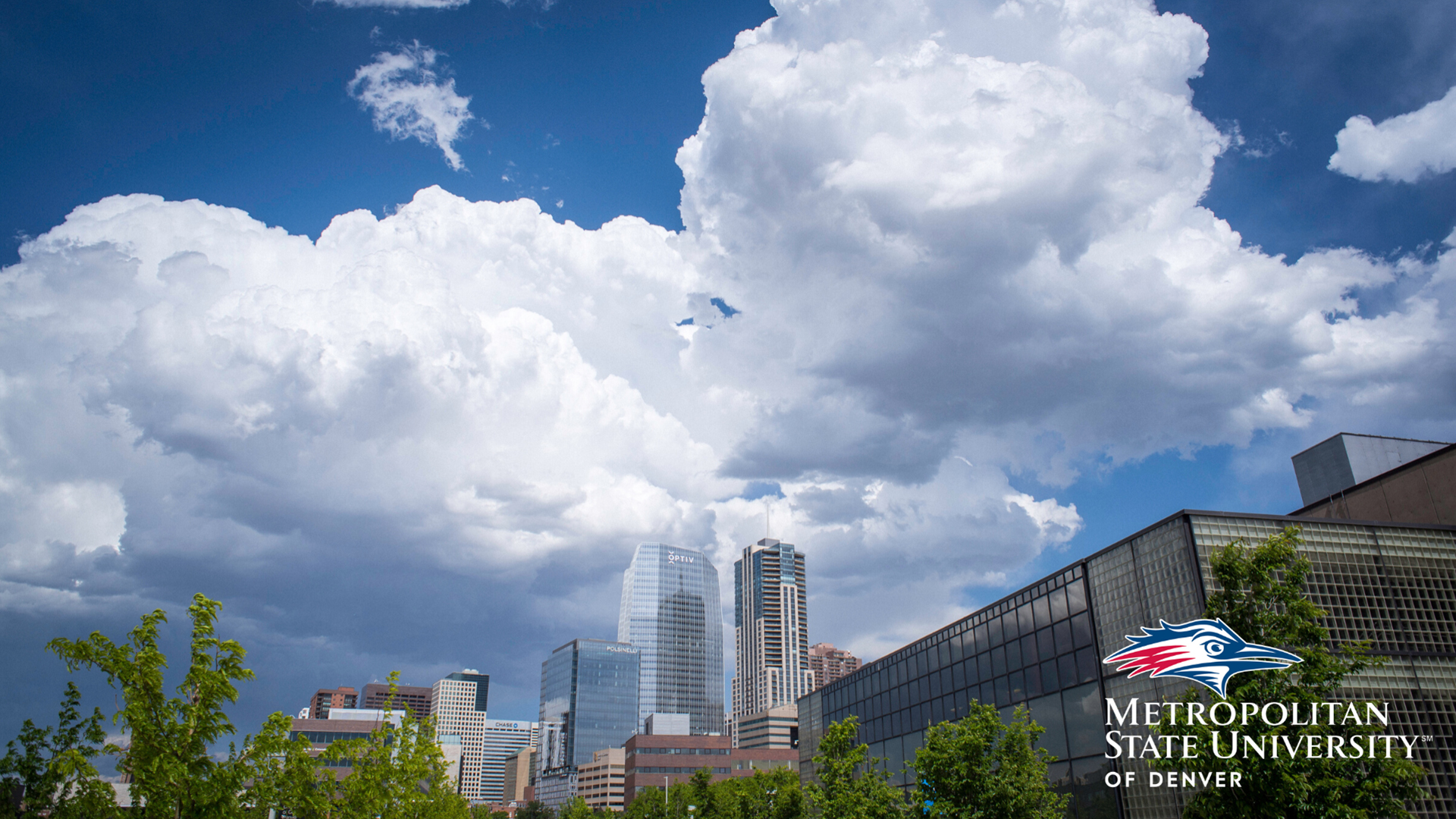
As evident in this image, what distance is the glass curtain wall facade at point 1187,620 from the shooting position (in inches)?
1113

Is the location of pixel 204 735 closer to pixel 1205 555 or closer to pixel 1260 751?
Answer: pixel 1260 751

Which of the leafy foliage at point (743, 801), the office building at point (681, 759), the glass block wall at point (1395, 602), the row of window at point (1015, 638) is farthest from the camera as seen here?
the office building at point (681, 759)

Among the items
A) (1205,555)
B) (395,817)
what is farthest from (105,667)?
(1205,555)

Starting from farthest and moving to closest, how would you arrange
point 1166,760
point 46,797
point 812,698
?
point 812,698, point 46,797, point 1166,760

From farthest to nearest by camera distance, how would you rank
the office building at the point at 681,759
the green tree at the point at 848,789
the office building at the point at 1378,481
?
the office building at the point at 681,759 → the office building at the point at 1378,481 → the green tree at the point at 848,789

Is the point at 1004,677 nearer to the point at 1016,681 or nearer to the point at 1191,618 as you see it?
the point at 1016,681

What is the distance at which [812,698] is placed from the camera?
75062 mm

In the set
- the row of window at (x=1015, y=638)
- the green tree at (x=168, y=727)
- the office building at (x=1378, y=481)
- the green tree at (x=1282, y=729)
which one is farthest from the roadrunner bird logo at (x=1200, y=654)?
the green tree at (x=168, y=727)

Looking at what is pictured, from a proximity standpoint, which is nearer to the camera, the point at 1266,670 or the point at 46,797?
the point at 1266,670

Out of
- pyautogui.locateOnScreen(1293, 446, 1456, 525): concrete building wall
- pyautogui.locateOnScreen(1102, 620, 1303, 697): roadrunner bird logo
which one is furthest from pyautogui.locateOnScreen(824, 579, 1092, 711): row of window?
pyautogui.locateOnScreen(1293, 446, 1456, 525): concrete building wall

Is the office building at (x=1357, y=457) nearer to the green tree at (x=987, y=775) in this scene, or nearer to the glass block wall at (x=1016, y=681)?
the glass block wall at (x=1016, y=681)

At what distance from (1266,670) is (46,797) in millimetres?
31445

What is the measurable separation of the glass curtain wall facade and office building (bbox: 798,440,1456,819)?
5cm

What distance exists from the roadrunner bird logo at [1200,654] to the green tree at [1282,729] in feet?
1.33
